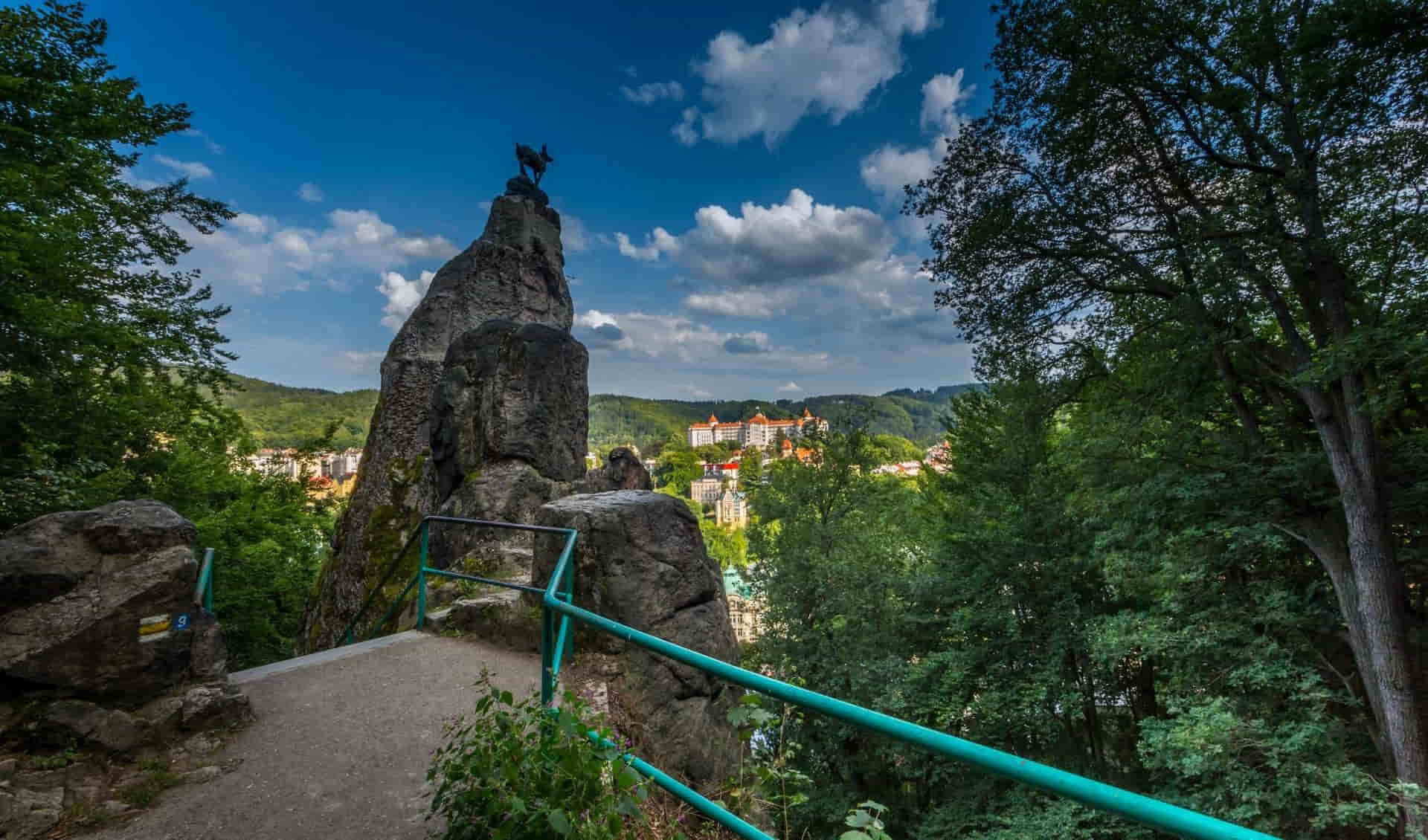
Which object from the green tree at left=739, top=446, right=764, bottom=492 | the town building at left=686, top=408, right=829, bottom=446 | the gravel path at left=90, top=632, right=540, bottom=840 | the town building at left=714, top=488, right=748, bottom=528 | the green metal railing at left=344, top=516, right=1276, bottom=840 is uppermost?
the town building at left=686, top=408, right=829, bottom=446

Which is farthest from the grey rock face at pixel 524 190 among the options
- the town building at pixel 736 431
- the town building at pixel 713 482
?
the town building at pixel 736 431

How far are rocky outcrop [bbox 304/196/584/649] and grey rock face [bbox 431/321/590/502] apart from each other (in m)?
0.60

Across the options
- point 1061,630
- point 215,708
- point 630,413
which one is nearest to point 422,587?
point 215,708

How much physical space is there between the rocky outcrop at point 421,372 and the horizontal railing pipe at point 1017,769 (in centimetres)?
1038

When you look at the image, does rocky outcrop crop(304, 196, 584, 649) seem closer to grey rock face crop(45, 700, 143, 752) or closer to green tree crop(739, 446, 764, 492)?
grey rock face crop(45, 700, 143, 752)

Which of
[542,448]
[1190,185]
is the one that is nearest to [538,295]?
[542,448]

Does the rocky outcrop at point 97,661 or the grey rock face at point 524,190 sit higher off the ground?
the grey rock face at point 524,190

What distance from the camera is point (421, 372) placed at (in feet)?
43.3

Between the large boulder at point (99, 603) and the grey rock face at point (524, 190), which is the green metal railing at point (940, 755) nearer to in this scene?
the large boulder at point (99, 603)

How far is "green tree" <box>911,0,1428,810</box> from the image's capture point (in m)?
6.26

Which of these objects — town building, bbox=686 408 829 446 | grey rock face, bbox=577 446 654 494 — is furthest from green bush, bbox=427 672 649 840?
town building, bbox=686 408 829 446

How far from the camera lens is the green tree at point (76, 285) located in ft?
20.5

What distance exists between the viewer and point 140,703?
2830mm

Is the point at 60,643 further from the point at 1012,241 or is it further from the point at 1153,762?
the point at 1153,762
